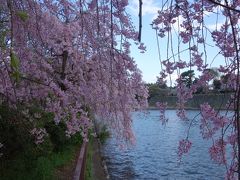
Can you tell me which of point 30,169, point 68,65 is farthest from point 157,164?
point 30,169

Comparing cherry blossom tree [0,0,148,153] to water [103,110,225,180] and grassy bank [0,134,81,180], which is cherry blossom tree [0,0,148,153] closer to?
grassy bank [0,134,81,180]

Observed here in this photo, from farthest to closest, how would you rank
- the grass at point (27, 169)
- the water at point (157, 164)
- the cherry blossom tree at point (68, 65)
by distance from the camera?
the water at point (157, 164) → the grass at point (27, 169) → the cherry blossom tree at point (68, 65)

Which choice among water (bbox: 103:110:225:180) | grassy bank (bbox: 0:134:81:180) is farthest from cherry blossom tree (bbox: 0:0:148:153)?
water (bbox: 103:110:225:180)

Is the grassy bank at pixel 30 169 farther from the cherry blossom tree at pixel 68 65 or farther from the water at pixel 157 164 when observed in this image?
the water at pixel 157 164

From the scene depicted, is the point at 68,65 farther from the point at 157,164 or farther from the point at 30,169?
the point at 157,164

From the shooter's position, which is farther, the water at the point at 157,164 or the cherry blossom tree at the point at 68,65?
the water at the point at 157,164

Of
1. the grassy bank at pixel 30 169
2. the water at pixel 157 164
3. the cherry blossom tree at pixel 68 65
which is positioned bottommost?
the water at pixel 157 164

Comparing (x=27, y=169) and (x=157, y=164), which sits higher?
(x=27, y=169)

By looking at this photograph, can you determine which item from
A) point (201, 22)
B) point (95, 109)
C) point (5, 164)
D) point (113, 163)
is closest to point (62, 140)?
point (95, 109)

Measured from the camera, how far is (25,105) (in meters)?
9.83

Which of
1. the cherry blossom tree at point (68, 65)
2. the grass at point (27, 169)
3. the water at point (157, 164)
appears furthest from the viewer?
the water at point (157, 164)

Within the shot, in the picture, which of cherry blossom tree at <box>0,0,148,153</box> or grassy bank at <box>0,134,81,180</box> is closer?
cherry blossom tree at <box>0,0,148,153</box>

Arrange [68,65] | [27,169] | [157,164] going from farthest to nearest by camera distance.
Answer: [157,164] < [68,65] < [27,169]

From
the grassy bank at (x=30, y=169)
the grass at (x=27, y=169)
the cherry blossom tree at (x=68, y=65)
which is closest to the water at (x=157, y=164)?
the cherry blossom tree at (x=68, y=65)
